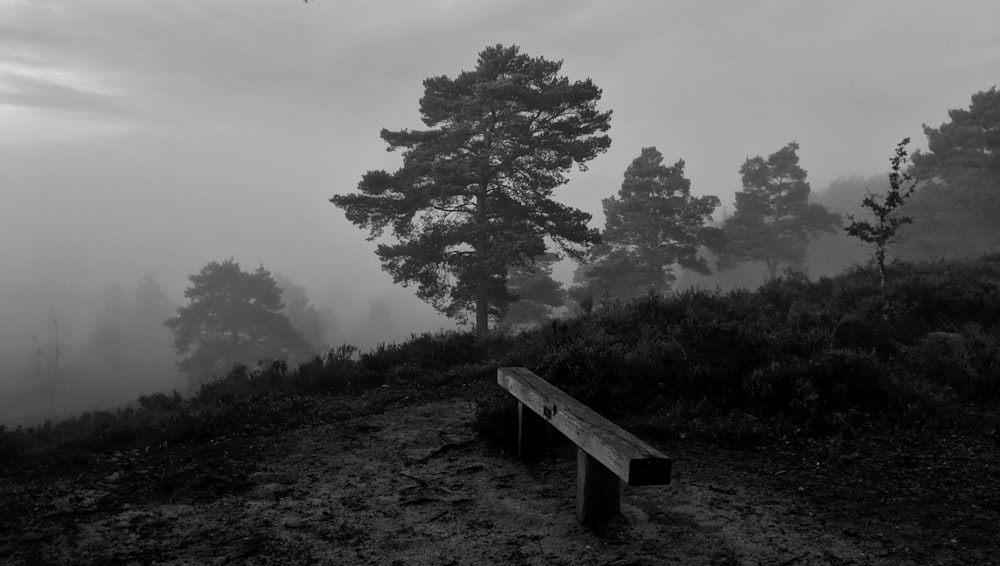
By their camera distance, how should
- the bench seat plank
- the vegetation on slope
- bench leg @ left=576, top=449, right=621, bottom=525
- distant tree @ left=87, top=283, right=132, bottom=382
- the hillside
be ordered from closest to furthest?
1. the bench seat plank
2. the hillside
3. bench leg @ left=576, top=449, right=621, bottom=525
4. the vegetation on slope
5. distant tree @ left=87, top=283, right=132, bottom=382

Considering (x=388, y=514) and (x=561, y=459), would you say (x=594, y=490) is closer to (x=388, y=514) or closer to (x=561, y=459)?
(x=561, y=459)

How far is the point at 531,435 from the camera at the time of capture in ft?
20.0

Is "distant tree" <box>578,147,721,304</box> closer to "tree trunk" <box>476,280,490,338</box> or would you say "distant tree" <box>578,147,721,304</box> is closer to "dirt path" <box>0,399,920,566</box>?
"tree trunk" <box>476,280,490,338</box>

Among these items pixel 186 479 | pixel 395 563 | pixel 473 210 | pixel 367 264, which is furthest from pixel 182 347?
pixel 367 264

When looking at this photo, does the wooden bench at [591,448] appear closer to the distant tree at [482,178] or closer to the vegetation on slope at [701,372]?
the vegetation on slope at [701,372]

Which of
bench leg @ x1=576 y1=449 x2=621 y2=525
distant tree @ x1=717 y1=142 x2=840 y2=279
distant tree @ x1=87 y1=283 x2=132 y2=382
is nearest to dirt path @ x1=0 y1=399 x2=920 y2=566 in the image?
bench leg @ x1=576 y1=449 x2=621 y2=525

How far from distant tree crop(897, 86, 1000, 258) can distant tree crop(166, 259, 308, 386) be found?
43.2 m

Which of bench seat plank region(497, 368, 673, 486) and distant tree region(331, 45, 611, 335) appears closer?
bench seat plank region(497, 368, 673, 486)

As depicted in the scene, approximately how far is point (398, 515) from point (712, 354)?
5.30 metres

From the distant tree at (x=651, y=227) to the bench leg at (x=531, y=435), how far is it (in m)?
31.3

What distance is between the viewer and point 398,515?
4820 millimetres

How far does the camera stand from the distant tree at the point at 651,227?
3603 centimetres

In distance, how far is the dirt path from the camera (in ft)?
13.4

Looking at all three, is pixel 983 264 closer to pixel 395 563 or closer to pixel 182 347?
pixel 395 563
